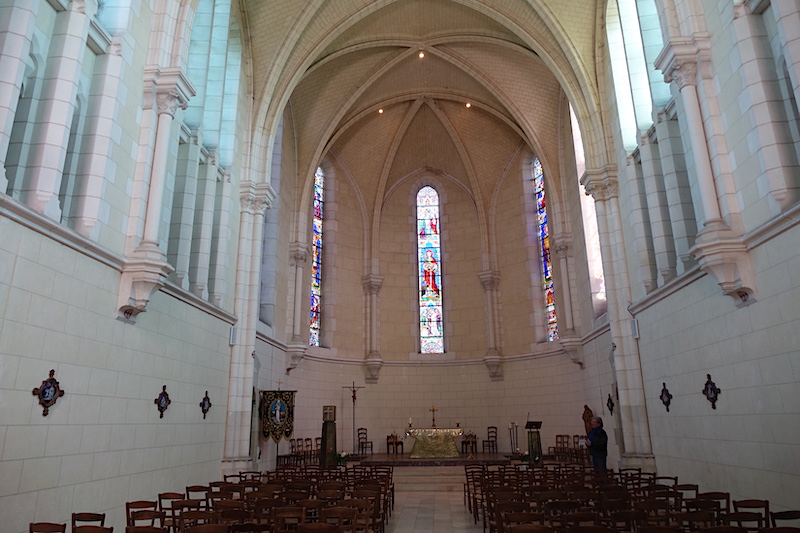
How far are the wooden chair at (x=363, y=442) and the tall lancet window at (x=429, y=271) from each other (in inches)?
164

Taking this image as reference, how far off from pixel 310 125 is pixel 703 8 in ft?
45.5

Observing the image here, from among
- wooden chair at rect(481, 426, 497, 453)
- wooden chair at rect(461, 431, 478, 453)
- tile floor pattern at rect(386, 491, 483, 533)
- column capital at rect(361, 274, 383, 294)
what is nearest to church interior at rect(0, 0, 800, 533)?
column capital at rect(361, 274, 383, 294)

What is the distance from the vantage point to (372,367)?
22859 millimetres

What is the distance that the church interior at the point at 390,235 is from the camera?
758cm

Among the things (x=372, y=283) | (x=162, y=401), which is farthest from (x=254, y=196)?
(x=372, y=283)

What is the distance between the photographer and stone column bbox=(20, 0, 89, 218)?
24.7ft

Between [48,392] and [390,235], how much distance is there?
18.4 m

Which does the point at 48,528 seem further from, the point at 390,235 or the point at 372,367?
the point at 390,235

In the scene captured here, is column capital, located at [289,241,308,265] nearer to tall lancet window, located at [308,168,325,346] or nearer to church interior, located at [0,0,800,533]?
church interior, located at [0,0,800,533]

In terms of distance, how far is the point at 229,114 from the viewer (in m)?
14.7

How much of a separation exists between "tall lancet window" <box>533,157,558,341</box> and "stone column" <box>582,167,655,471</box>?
6.95 m

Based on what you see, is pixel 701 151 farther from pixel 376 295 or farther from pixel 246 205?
pixel 376 295

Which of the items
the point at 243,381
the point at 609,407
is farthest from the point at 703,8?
the point at 243,381

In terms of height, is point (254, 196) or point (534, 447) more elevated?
point (254, 196)
